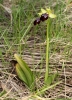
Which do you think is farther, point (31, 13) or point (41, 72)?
point (31, 13)

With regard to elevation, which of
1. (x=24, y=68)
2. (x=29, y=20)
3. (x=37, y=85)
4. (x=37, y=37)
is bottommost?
(x=37, y=85)

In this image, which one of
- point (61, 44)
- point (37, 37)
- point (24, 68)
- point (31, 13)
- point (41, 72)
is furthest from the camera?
point (31, 13)

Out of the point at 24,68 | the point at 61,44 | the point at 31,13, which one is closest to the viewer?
the point at 24,68

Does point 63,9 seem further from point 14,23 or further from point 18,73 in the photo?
point 18,73

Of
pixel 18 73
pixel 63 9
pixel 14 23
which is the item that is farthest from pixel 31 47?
pixel 63 9

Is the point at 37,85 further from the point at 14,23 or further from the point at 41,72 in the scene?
the point at 14,23

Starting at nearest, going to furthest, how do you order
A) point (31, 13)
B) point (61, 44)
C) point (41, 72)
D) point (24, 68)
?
point (24, 68), point (41, 72), point (61, 44), point (31, 13)

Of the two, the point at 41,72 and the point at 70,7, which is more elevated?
the point at 70,7

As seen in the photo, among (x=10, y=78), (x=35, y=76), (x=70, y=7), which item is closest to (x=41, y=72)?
(x=35, y=76)

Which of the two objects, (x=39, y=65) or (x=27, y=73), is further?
(x=39, y=65)
